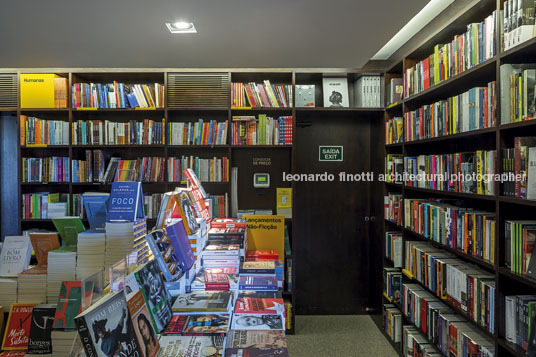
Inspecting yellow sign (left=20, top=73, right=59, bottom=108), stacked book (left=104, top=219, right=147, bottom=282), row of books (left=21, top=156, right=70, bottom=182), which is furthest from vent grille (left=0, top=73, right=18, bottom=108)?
stacked book (left=104, top=219, right=147, bottom=282)

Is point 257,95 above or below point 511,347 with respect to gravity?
above

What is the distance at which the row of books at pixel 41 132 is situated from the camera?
143 inches

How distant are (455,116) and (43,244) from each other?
8.56 feet

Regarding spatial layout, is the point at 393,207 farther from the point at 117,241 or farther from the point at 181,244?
the point at 117,241

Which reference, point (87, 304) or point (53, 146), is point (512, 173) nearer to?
point (87, 304)

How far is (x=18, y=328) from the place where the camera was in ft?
4.91

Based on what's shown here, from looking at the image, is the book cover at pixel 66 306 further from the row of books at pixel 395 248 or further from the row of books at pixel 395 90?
the row of books at pixel 395 90

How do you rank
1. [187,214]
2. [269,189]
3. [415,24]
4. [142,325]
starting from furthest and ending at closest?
[269,189], [415,24], [187,214], [142,325]

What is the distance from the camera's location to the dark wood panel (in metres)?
4.18

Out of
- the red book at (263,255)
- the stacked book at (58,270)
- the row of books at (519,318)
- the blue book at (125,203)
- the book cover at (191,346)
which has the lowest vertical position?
the row of books at (519,318)

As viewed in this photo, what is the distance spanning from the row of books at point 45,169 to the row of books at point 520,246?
3885 millimetres

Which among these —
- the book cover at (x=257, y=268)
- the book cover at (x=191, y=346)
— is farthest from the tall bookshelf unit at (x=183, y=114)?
the book cover at (x=191, y=346)

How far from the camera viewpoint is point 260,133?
12.1 ft

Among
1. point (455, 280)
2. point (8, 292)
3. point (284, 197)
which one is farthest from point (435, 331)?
point (8, 292)
